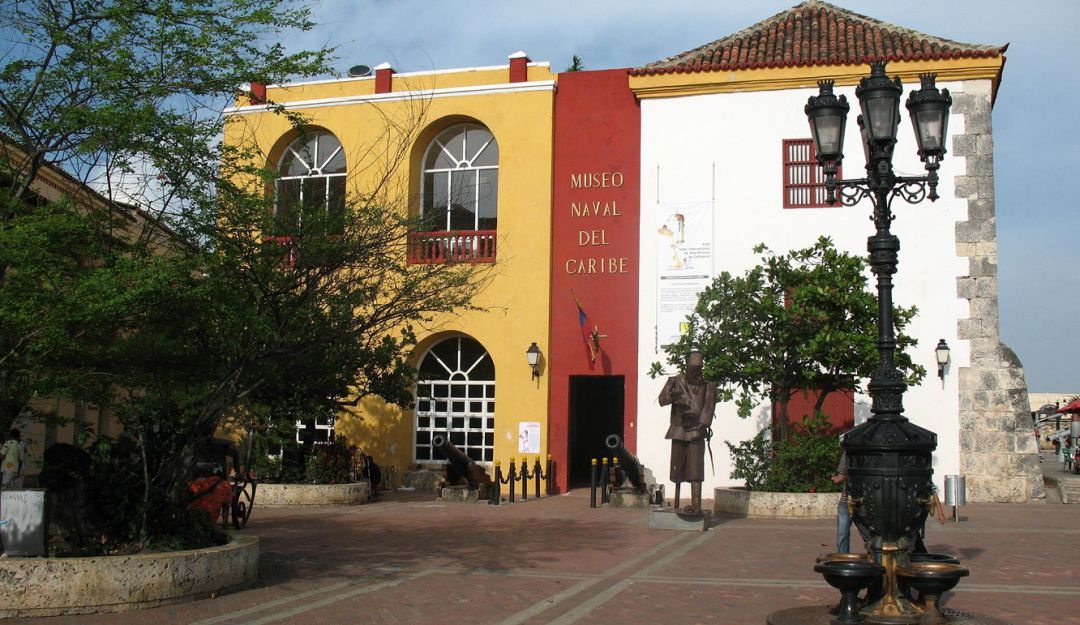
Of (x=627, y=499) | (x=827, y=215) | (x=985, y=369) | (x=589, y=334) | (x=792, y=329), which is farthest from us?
(x=589, y=334)

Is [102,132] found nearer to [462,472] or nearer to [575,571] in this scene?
[575,571]

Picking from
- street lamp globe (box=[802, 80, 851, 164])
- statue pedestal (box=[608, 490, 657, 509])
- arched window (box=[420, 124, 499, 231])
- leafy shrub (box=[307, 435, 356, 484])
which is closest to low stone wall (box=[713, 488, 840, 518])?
statue pedestal (box=[608, 490, 657, 509])

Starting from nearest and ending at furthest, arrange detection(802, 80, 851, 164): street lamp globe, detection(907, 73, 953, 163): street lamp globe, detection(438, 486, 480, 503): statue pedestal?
detection(907, 73, 953, 163): street lamp globe
detection(802, 80, 851, 164): street lamp globe
detection(438, 486, 480, 503): statue pedestal

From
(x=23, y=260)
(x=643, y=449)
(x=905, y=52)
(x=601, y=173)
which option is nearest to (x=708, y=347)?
(x=643, y=449)

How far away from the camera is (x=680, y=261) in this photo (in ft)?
66.1

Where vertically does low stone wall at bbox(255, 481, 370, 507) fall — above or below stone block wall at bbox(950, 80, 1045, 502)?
below

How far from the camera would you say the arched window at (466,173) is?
21625mm

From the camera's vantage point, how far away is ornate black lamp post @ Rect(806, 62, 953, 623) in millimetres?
7023

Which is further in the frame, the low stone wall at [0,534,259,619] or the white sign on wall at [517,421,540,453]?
the white sign on wall at [517,421,540,453]

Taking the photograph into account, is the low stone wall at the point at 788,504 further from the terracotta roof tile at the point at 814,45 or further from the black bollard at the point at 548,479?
the terracotta roof tile at the point at 814,45

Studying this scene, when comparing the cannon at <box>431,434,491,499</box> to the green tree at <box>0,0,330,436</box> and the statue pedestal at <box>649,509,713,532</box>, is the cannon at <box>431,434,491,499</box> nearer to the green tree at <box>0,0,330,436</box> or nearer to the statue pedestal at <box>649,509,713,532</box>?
the statue pedestal at <box>649,509,713,532</box>

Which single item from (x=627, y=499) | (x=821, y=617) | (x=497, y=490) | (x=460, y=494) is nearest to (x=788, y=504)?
(x=627, y=499)

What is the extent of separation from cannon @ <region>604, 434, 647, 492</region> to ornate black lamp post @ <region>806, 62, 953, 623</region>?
9.32 metres

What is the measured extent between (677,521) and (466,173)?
10912 mm
